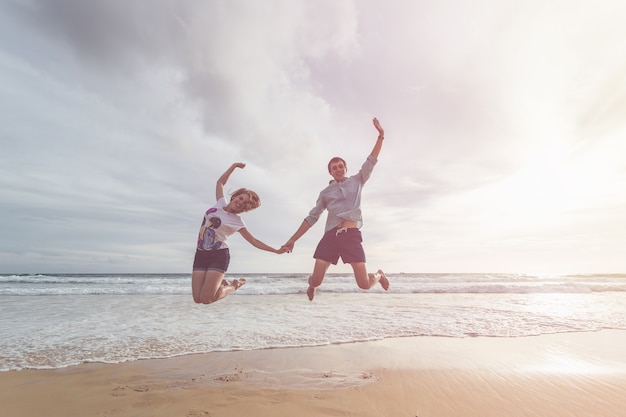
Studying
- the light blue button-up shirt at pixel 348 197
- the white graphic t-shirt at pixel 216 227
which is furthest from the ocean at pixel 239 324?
the light blue button-up shirt at pixel 348 197

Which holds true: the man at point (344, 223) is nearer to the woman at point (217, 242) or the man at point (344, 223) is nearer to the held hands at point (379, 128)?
the held hands at point (379, 128)

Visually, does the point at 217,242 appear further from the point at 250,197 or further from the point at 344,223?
the point at 344,223

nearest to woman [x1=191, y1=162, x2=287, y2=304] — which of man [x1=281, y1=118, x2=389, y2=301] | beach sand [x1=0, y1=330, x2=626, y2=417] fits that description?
man [x1=281, y1=118, x2=389, y2=301]

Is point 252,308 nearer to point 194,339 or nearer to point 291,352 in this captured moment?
point 194,339

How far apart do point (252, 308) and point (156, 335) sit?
4490 mm

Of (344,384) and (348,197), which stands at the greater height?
(348,197)

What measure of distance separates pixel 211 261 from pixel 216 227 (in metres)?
0.58

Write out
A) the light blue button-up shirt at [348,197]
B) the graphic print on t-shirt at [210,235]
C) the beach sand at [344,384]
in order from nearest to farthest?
the beach sand at [344,384]
the graphic print on t-shirt at [210,235]
the light blue button-up shirt at [348,197]

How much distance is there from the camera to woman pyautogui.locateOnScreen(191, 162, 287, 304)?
19.4ft

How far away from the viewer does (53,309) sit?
13172mm

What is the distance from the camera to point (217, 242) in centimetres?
601

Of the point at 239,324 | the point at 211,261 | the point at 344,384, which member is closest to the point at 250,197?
the point at 211,261

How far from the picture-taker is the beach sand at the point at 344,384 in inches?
198

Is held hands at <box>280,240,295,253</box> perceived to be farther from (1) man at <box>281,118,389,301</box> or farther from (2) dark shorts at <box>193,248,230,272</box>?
(2) dark shorts at <box>193,248,230,272</box>
